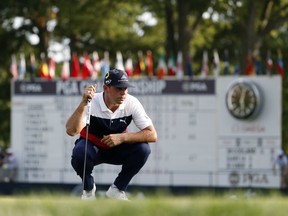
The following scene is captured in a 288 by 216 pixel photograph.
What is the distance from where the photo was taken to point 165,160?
32.5 m

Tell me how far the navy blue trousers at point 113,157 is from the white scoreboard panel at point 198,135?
19586mm

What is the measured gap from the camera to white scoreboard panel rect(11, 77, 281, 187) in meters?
31.8

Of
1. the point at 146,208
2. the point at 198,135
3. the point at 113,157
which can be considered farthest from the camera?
the point at 198,135

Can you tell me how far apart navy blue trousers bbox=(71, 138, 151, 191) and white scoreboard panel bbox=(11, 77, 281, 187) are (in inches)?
771

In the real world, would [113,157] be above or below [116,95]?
below

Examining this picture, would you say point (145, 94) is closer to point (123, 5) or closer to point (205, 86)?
point (205, 86)

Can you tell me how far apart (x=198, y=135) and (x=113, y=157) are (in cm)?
2054

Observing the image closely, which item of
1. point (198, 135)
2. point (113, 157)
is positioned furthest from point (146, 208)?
point (198, 135)

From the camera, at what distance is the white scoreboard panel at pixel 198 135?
31.8 m

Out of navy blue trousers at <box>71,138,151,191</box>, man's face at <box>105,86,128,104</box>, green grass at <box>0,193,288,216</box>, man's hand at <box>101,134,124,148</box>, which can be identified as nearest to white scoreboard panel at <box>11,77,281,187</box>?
navy blue trousers at <box>71,138,151,191</box>

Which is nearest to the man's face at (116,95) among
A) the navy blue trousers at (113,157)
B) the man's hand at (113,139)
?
the man's hand at (113,139)

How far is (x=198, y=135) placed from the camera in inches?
1271

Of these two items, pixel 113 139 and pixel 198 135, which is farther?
pixel 198 135

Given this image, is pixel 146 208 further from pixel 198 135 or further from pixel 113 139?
pixel 198 135
